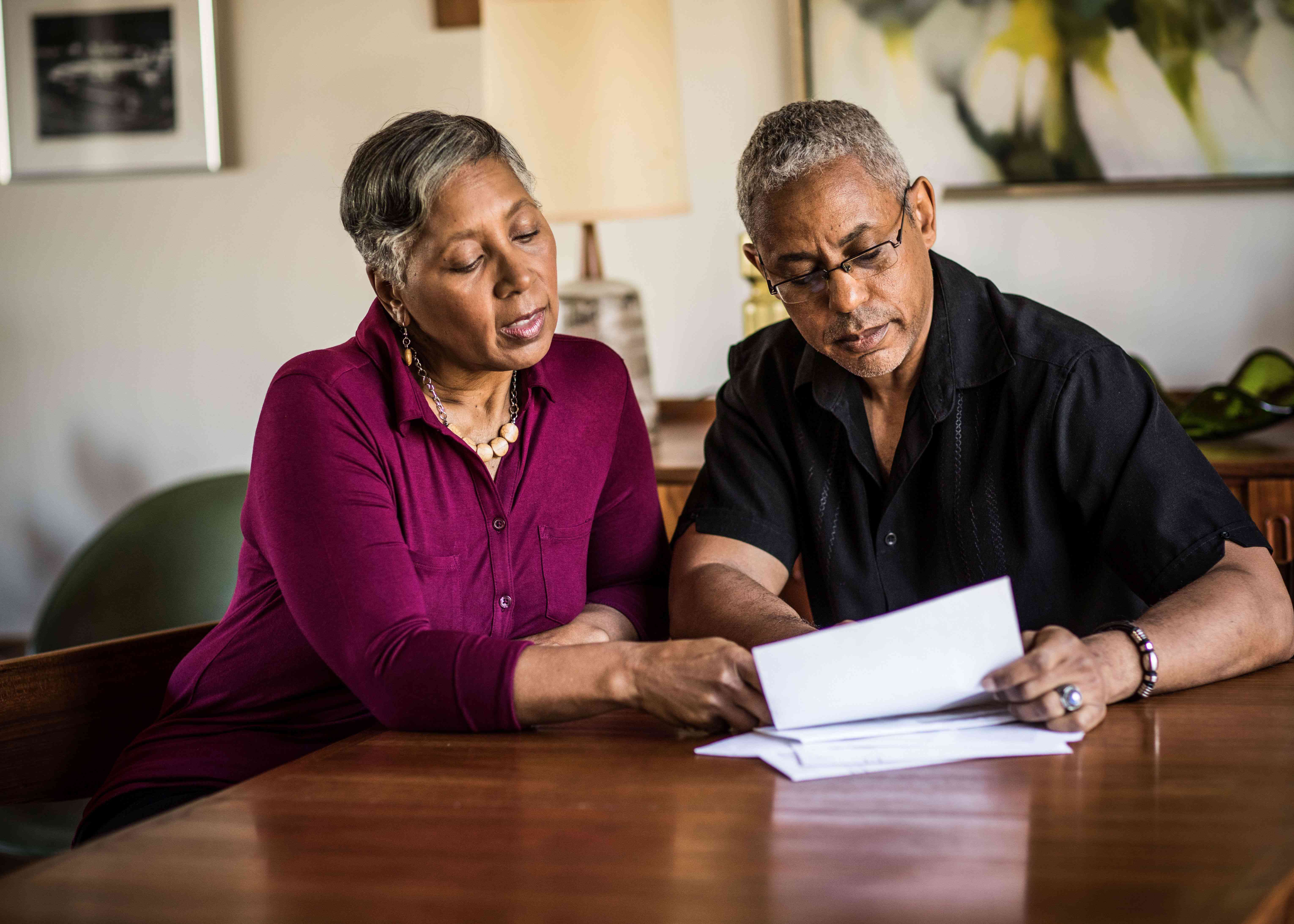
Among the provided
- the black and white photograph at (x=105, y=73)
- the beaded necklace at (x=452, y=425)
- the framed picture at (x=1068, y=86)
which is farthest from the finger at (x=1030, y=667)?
the black and white photograph at (x=105, y=73)

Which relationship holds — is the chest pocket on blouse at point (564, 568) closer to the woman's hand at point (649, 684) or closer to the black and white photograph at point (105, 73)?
the woman's hand at point (649, 684)

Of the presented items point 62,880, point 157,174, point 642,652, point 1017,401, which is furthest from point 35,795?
point 157,174

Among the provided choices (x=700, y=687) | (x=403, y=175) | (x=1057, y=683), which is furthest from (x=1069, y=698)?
(x=403, y=175)

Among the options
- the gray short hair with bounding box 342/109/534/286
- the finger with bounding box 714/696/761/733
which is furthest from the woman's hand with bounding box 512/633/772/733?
the gray short hair with bounding box 342/109/534/286

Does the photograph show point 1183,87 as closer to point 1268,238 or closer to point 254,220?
point 1268,238

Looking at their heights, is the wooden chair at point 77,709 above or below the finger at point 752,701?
below

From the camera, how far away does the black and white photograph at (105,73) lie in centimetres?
319

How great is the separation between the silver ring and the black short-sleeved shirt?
1.12 feet

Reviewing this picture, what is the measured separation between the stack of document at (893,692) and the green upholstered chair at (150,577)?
162 centimetres

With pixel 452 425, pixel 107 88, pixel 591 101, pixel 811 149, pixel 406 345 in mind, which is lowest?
pixel 452 425

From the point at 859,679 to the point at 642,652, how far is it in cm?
23

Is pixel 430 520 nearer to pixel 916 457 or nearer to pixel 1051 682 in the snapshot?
pixel 916 457

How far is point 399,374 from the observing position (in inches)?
58.4

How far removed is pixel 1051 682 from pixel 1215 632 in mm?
255
